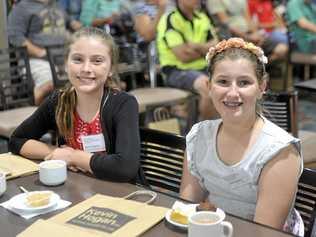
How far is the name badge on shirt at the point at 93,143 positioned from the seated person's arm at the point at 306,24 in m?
3.92

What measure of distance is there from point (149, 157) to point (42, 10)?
2.43 m

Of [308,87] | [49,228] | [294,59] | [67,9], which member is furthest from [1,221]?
[294,59]

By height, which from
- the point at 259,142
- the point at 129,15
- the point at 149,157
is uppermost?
the point at 129,15

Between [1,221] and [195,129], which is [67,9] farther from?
[1,221]

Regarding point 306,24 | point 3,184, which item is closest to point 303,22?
point 306,24

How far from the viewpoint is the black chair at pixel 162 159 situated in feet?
6.42

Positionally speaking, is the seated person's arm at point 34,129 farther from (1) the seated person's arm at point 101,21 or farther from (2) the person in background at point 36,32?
(1) the seated person's arm at point 101,21

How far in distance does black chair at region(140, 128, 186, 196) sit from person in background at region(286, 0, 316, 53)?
12.3 feet

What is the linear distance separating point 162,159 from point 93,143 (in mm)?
263

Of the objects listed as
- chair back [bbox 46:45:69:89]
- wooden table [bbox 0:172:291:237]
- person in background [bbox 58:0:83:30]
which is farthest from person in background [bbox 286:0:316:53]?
wooden table [bbox 0:172:291:237]

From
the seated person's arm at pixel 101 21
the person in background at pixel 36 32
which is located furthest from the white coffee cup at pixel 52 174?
the seated person's arm at pixel 101 21

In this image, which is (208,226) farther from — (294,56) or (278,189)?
(294,56)

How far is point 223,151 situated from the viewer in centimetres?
168

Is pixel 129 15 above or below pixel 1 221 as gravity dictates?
above
